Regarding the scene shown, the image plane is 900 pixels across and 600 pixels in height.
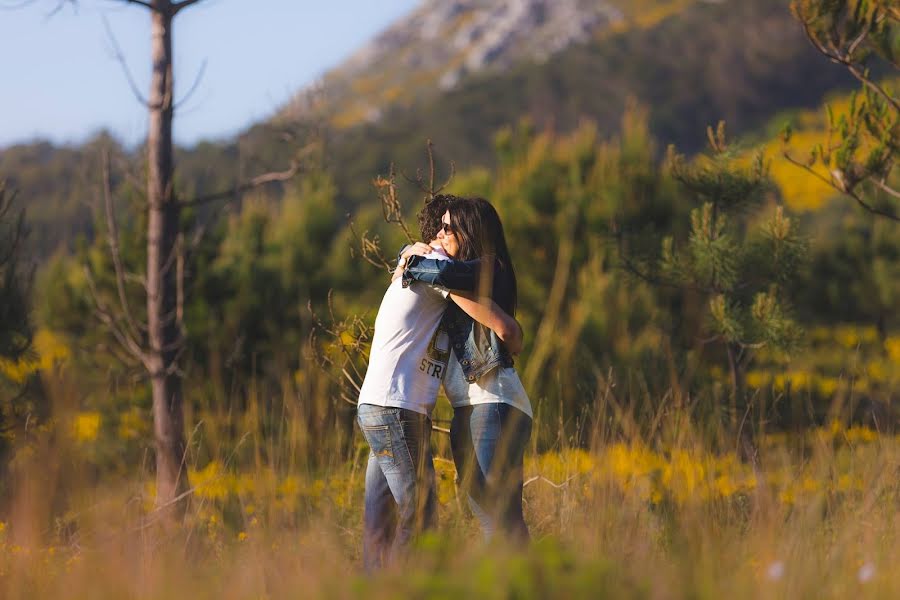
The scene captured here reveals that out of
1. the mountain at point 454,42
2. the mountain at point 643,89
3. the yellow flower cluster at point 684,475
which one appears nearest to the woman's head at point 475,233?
the yellow flower cluster at point 684,475

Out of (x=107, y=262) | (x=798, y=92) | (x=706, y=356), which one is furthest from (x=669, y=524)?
(x=798, y=92)

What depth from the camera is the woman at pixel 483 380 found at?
3566 mm

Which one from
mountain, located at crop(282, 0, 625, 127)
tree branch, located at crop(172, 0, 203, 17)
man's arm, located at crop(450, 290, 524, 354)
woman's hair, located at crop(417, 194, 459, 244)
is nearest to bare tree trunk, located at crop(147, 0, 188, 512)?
tree branch, located at crop(172, 0, 203, 17)

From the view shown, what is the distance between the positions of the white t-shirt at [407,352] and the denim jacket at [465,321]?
0.25 feet

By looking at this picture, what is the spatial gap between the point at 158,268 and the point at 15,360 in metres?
1.30

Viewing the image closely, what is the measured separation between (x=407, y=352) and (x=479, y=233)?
52cm

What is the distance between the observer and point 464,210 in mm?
3805

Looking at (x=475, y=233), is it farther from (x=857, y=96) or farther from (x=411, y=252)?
(x=857, y=96)

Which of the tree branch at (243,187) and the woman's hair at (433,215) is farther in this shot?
the tree branch at (243,187)

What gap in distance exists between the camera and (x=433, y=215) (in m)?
4.00

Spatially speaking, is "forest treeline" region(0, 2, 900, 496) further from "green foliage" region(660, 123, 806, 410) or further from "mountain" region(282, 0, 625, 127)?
Answer: "mountain" region(282, 0, 625, 127)

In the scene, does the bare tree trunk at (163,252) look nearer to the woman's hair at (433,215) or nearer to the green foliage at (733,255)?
the woman's hair at (433,215)

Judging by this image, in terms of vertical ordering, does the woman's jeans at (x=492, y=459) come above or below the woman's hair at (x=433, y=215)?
below

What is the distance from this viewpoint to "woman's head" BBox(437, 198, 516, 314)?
3.79 meters
